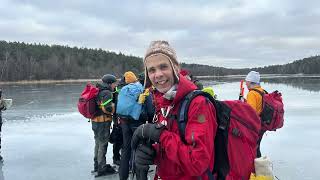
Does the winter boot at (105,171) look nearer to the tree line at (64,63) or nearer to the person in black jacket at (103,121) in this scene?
the person in black jacket at (103,121)

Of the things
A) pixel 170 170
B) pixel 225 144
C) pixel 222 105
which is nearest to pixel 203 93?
pixel 222 105

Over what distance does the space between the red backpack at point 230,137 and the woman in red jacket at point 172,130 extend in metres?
0.04

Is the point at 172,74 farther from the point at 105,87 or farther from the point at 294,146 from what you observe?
the point at 294,146

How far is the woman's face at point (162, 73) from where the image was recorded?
→ 2.36 m

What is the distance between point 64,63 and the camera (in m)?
99.2

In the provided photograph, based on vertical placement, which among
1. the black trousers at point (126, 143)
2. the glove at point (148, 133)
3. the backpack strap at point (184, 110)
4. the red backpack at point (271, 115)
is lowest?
the black trousers at point (126, 143)

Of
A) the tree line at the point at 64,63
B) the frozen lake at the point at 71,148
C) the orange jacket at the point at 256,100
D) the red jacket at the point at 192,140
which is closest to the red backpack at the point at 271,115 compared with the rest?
the orange jacket at the point at 256,100

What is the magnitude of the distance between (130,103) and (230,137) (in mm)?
4026

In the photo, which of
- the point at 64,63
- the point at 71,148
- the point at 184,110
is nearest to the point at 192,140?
the point at 184,110

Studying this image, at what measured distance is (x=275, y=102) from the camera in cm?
623

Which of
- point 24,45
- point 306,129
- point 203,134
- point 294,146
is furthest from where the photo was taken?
point 24,45

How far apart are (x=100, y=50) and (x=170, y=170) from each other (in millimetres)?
126097

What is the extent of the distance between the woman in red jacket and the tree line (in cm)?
7358

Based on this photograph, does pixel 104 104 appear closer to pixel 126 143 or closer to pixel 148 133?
pixel 126 143
